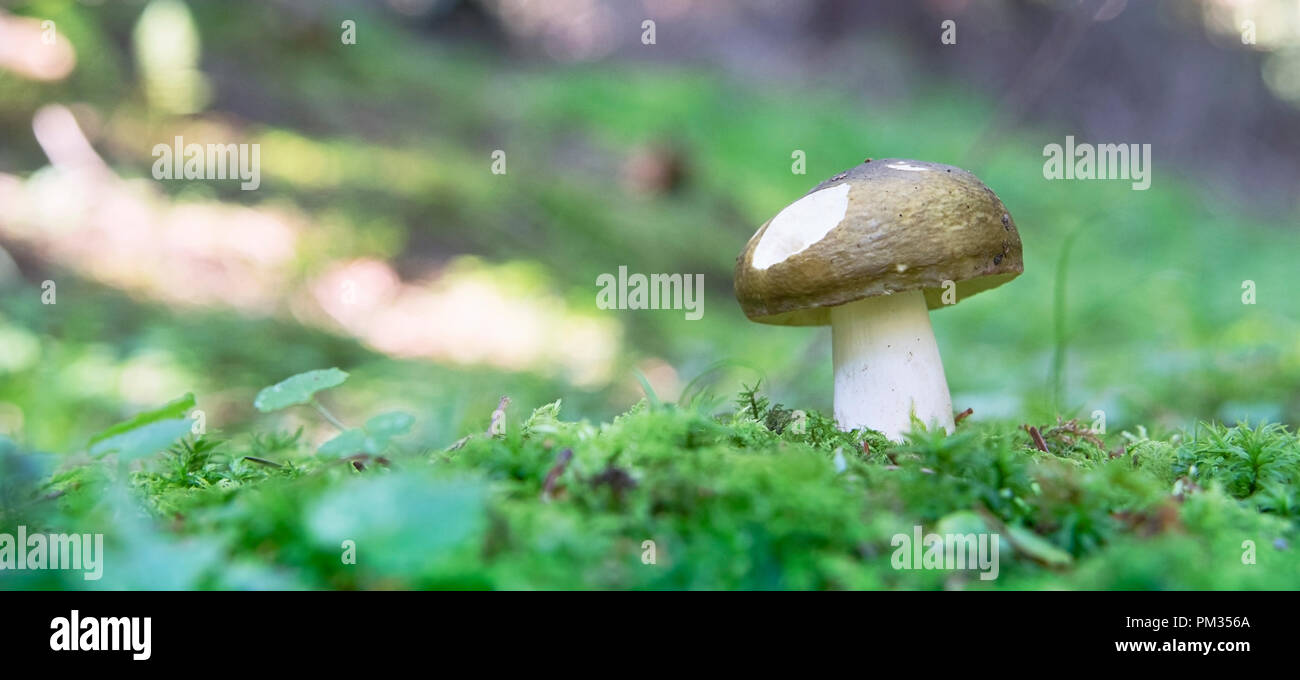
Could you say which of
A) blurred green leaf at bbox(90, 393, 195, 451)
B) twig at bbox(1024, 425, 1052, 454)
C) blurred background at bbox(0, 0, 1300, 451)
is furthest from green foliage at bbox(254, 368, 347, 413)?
twig at bbox(1024, 425, 1052, 454)

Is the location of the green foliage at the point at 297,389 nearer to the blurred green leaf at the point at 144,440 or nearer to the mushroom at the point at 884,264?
the blurred green leaf at the point at 144,440

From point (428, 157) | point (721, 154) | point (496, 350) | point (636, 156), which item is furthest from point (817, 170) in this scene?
point (496, 350)

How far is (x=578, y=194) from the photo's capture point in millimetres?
9469

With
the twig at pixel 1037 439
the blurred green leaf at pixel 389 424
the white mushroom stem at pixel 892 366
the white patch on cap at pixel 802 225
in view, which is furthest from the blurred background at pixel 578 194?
the blurred green leaf at pixel 389 424

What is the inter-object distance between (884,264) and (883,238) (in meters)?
0.07

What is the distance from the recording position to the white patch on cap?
7.38 ft

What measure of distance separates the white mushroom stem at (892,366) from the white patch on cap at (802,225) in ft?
1.26

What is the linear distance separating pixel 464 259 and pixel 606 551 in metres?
6.65

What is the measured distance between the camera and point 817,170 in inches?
451

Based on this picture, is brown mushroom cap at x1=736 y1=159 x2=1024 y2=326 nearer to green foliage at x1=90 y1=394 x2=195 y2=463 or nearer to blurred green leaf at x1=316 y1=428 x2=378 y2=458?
blurred green leaf at x1=316 y1=428 x2=378 y2=458

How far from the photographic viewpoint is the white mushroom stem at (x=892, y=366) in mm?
2541

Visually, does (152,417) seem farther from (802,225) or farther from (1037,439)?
(1037,439)

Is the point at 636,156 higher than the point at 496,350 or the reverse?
higher
